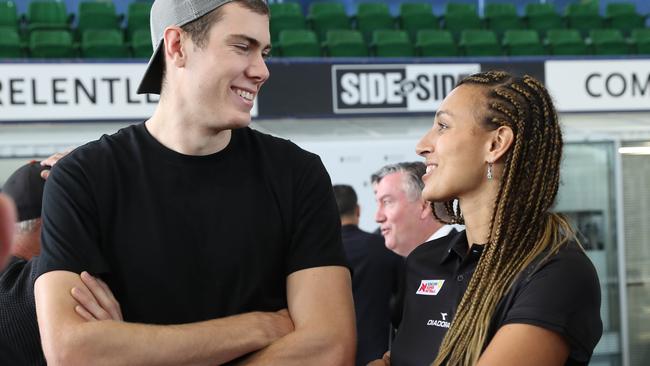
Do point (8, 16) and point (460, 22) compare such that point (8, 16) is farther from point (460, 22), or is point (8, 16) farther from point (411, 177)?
point (411, 177)

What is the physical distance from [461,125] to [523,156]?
153 mm

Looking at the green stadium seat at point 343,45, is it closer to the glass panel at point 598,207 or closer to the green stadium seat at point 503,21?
the green stadium seat at point 503,21

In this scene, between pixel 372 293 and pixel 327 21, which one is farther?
pixel 327 21

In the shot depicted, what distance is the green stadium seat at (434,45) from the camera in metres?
9.24

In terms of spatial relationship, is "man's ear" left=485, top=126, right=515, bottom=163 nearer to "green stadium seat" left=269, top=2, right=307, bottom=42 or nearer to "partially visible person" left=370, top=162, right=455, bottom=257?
"partially visible person" left=370, top=162, right=455, bottom=257

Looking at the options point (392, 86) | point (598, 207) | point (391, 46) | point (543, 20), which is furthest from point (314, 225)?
point (543, 20)

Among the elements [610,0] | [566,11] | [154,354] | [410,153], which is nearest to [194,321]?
[154,354]

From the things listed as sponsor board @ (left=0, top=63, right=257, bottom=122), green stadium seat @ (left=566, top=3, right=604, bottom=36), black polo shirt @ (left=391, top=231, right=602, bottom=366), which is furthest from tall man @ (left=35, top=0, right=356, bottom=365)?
green stadium seat @ (left=566, top=3, right=604, bottom=36)

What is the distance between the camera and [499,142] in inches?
69.2

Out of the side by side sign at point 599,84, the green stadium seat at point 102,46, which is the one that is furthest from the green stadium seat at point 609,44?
the green stadium seat at point 102,46

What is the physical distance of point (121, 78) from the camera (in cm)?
664

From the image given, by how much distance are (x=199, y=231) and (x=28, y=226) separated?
2.07 ft

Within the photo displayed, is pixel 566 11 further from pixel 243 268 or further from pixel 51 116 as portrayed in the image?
pixel 243 268

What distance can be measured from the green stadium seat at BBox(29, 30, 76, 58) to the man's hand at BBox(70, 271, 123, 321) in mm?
7142
